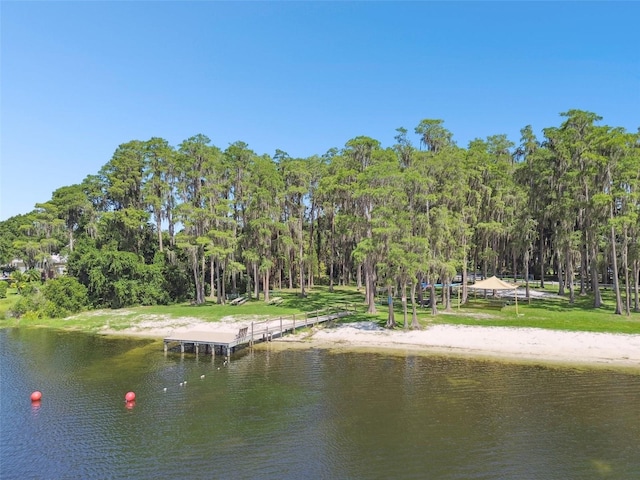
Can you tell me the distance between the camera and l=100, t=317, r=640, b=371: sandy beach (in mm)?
24734

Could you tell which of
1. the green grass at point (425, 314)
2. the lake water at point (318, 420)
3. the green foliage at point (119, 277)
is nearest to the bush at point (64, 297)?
the green foliage at point (119, 277)

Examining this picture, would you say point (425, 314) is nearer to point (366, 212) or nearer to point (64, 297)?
point (366, 212)

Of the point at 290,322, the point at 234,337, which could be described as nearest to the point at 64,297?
the point at 234,337

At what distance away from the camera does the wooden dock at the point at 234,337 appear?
1106 inches

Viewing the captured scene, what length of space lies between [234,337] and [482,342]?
A: 16221mm

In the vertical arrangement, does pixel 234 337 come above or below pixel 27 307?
below

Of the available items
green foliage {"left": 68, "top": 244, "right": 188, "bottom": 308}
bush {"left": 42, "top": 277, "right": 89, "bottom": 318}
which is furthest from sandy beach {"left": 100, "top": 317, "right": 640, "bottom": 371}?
bush {"left": 42, "top": 277, "right": 89, "bottom": 318}

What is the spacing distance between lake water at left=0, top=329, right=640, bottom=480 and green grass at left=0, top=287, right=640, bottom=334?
8.39 metres

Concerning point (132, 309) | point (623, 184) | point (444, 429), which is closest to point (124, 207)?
point (132, 309)

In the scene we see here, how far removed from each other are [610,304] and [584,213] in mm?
9036

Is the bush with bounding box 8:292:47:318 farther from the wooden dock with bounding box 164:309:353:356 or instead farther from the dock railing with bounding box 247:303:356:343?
the dock railing with bounding box 247:303:356:343

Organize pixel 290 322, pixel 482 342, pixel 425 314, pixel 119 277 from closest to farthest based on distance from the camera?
pixel 482 342 < pixel 290 322 < pixel 425 314 < pixel 119 277

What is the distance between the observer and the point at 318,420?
1653 centimetres

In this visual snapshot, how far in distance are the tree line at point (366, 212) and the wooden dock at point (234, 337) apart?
7392mm
